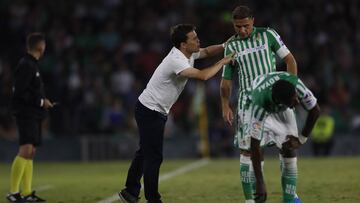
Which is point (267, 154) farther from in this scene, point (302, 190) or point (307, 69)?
point (302, 190)

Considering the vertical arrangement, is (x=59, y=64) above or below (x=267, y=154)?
above

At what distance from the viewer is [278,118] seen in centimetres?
908

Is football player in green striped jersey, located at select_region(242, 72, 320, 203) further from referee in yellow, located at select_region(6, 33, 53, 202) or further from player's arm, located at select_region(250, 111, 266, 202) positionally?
referee in yellow, located at select_region(6, 33, 53, 202)

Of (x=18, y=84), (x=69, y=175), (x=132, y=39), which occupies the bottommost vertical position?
(x=69, y=175)

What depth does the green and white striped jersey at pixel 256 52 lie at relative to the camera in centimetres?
971

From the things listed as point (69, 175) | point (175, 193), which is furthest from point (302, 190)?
point (69, 175)

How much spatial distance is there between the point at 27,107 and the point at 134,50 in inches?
469


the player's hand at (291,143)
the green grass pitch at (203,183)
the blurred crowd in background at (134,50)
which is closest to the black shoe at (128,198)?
the green grass pitch at (203,183)

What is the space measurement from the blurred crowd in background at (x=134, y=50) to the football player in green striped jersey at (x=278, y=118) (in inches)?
481

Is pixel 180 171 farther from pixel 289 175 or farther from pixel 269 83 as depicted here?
pixel 269 83

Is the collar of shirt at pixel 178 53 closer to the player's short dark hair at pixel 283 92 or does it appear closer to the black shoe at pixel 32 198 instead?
the player's short dark hair at pixel 283 92

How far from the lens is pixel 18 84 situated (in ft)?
37.5

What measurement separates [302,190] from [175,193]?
172cm

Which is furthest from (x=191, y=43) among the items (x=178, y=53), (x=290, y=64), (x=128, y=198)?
(x=128, y=198)
